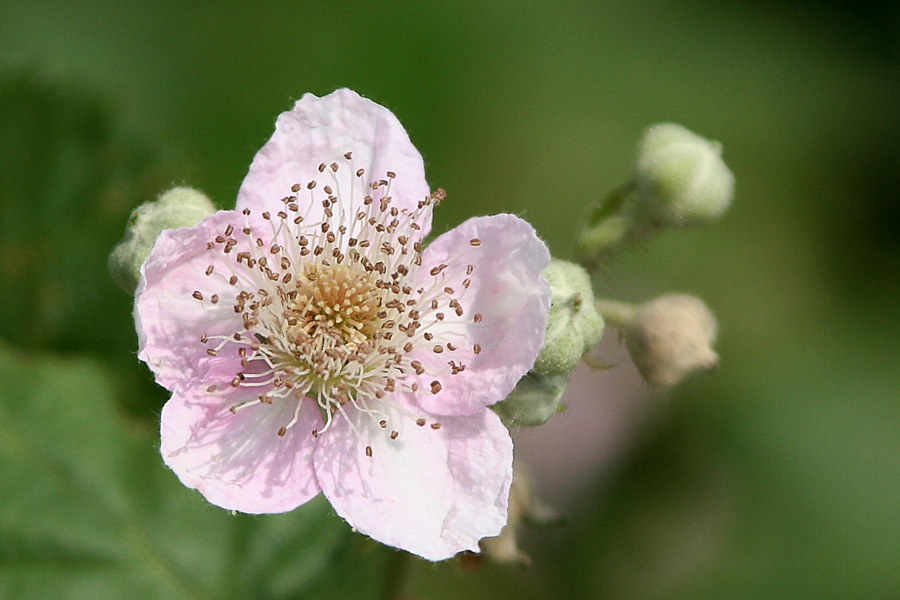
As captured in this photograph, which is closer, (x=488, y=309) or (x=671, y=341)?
(x=488, y=309)

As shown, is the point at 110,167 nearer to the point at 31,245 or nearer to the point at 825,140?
the point at 31,245

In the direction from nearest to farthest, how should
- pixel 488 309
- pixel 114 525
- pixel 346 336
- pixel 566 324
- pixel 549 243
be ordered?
pixel 566 324 → pixel 488 309 → pixel 346 336 → pixel 114 525 → pixel 549 243

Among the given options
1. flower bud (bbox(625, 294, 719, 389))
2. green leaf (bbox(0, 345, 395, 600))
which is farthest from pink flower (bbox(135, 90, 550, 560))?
green leaf (bbox(0, 345, 395, 600))

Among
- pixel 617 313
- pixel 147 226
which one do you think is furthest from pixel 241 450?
pixel 617 313

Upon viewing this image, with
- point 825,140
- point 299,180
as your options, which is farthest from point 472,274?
point 825,140

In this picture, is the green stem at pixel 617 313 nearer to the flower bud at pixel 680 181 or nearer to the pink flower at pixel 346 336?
the flower bud at pixel 680 181

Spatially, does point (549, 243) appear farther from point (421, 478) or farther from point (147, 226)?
point (147, 226)
